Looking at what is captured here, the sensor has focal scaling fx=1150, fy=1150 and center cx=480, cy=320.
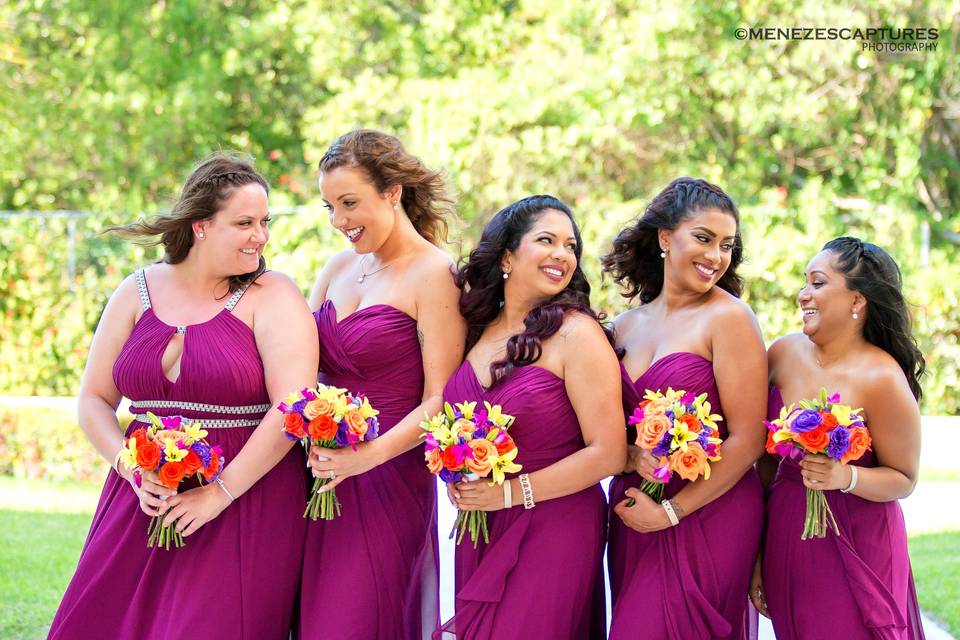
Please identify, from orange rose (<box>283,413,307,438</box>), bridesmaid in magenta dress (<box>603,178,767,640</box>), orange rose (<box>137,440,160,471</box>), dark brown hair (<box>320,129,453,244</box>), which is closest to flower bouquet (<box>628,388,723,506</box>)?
bridesmaid in magenta dress (<box>603,178,767,640</box>)

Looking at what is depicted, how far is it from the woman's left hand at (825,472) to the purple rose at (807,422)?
19 centimetres

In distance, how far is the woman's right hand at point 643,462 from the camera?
4.27 meters

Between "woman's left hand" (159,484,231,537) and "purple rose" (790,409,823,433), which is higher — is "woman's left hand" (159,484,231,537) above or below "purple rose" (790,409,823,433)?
below

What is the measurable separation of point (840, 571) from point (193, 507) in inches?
97.3

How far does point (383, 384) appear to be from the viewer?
15.6 feet

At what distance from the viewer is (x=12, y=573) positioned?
7.91m

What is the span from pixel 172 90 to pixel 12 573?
11716 millimetres

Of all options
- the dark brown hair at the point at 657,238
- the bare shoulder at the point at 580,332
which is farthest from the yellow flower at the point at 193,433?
the dark brown hair at the point at 657,238

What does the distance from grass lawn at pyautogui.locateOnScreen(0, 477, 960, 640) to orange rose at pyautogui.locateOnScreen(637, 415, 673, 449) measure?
12.3 feet

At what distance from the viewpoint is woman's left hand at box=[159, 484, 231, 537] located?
436 centimetres

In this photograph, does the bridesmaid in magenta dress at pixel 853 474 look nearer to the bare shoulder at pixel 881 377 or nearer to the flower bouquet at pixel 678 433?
the bare shoulder at pixel 881 377

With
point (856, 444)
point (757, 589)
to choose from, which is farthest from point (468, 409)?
point (757, 589)

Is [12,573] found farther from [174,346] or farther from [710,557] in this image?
[710,557]

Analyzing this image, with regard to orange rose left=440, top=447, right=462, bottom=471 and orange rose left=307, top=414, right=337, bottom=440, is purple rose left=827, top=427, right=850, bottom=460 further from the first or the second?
orange rose left=307, top=414, right=337, bottom=440
